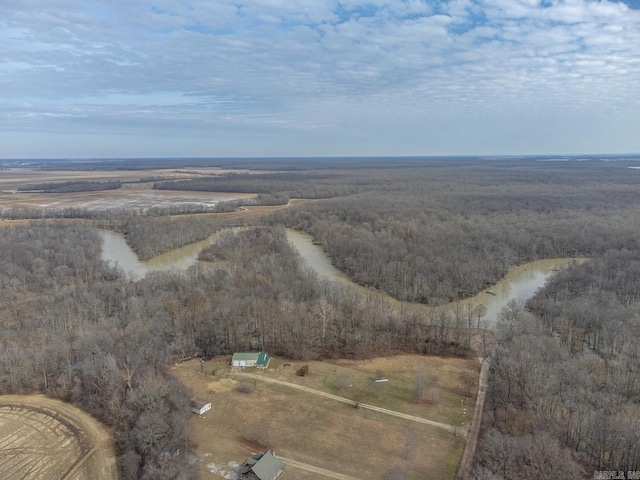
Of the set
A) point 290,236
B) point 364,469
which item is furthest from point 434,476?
point 290,236

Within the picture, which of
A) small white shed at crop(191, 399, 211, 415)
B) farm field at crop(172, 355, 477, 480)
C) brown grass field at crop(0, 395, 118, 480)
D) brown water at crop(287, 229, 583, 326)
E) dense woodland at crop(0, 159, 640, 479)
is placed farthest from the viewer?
brown water at crop(287, 229, 583, 326)

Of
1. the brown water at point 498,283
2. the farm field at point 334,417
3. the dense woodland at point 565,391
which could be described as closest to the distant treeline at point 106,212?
the brown water at point 498,283

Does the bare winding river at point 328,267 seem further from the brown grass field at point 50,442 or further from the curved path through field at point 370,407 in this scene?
the brown grass field at point 50,442

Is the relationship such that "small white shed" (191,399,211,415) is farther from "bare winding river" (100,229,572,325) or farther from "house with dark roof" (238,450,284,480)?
"bare winding river" (100,229,572,325)

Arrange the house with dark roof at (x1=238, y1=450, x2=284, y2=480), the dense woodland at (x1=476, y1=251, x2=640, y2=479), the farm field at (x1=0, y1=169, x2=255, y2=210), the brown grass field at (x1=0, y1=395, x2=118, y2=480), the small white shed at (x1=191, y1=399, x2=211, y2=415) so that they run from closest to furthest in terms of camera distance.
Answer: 1. the dense woodland at (x1=476, y1=251, x2=640, y2=479)
2. the house with dark roof at (x1=238, y1=450, x2=284, y2=480)
3. the brown grass field at (x1=0, y1=395, x2=118, y2=480)
4. the small white shed at (x1=191, y1=399, x2=211, y2=415)
5. the farm field at (x1=0, y1=169, x2=255, y2=210)

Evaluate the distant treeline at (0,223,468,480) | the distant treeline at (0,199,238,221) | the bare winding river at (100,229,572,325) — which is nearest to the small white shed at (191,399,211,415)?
the distant treeline at (0,223,468,480)

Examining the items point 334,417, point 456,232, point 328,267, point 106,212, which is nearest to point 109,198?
point 106,212

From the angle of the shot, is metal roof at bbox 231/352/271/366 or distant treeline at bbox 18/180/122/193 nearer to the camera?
metal roof at bbox 231/352/271/366

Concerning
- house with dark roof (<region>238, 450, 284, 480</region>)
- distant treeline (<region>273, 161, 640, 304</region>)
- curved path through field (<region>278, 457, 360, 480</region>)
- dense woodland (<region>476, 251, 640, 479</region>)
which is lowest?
curved path through field (<region>278, 457, 360, 480</region>)

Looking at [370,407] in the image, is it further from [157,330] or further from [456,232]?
[456,232]
